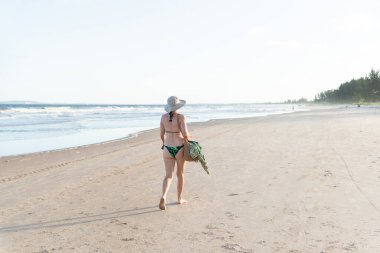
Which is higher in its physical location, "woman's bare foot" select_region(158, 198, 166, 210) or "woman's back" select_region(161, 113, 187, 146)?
"woman's back" select_region(161, 113, 187, 146)

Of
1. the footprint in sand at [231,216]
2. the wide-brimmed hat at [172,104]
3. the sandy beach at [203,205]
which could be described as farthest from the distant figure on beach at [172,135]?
the footprint in sand at [231,216]

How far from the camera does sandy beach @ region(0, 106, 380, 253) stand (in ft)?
17.0

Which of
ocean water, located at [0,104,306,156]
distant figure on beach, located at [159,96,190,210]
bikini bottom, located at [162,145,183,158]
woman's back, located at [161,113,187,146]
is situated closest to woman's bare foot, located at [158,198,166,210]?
distant figure on beach, located at [159,96,190,210]

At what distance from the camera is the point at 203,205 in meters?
7.04

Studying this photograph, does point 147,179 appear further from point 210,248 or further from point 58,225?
point 210,248

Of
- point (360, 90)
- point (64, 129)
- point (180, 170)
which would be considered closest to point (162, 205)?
point (180, 170)

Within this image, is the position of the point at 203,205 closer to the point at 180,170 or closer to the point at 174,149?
the point at 180,170

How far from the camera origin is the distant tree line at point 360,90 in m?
105

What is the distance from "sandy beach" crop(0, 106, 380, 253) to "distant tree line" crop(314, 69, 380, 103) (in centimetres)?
10093

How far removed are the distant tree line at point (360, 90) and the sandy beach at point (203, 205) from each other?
101m

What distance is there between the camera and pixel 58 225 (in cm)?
602

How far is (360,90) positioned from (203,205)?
11726 centimetres

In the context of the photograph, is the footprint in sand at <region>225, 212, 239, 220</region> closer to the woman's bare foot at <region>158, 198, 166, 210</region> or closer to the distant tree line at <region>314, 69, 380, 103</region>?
the woman's bare foot at <region>158, 198, 166, 210</region>

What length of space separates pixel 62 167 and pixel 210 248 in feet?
25.1
